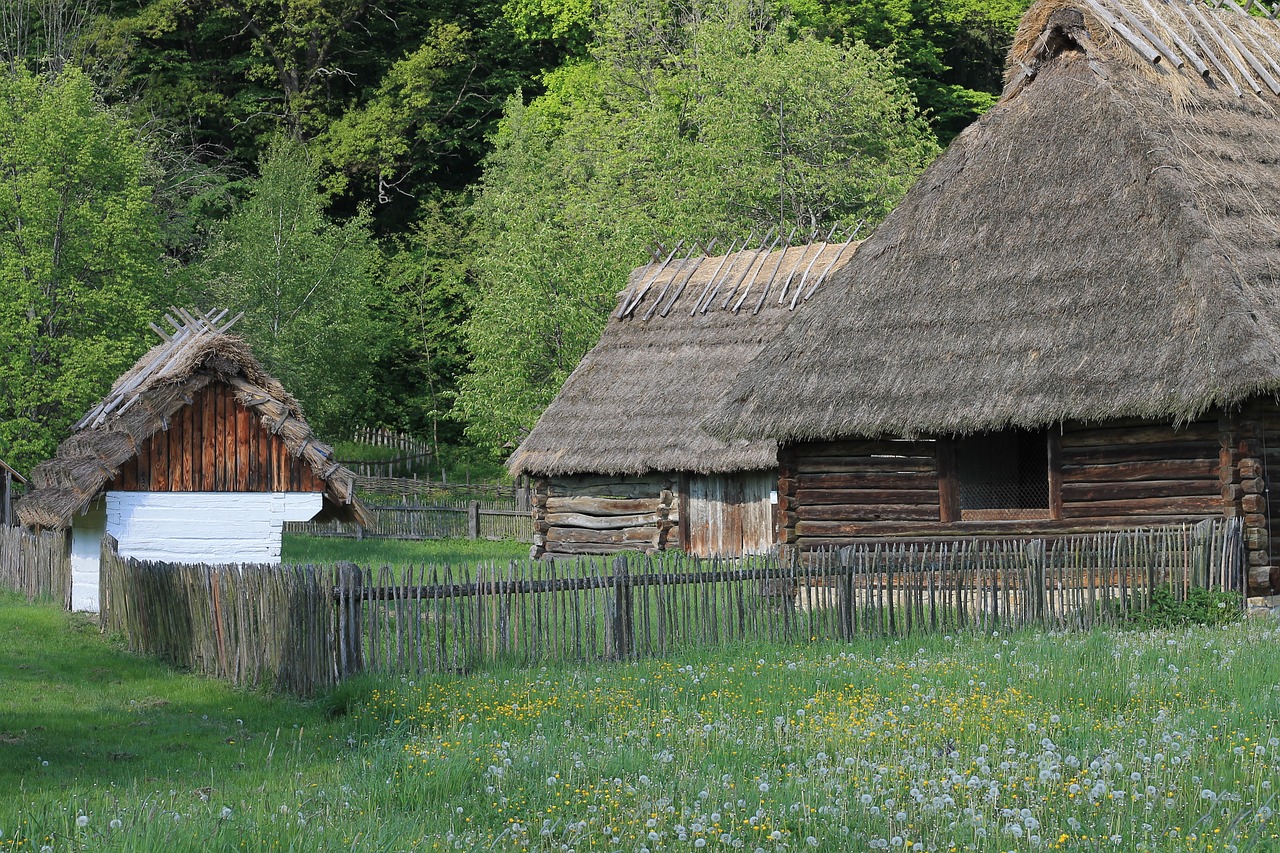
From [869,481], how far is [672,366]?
29.7ft

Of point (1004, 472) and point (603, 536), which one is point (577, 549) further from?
point (1004, 472)

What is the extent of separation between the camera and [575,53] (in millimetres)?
51594

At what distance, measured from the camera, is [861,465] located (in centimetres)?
1897

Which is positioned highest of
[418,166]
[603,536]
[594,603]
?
[418,166]

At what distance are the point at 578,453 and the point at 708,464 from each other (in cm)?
311

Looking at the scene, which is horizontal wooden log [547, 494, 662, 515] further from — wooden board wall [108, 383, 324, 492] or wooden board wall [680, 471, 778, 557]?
wooden board wall [108, 383, 324, 492]

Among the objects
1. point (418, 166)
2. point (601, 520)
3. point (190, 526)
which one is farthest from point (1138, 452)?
point (418, 166)

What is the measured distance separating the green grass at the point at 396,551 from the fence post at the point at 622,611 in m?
11.1

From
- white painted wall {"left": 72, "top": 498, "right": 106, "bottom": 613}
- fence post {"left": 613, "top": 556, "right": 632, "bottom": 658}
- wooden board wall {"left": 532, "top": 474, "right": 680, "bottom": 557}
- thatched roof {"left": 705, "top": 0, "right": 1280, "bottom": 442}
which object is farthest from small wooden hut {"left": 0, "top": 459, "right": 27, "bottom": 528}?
fence post {"left": 613, "top": 556, "right": 632, "bottom": 658}

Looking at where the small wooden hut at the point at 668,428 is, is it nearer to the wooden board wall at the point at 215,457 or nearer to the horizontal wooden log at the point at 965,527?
the horizontal wooden log at the point at 965,527

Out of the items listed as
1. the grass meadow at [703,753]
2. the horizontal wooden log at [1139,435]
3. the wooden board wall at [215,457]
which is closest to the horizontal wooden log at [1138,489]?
the horizontal wooden log at [1139,435]

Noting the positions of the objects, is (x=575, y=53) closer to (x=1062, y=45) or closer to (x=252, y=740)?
(x=1062, y=45)

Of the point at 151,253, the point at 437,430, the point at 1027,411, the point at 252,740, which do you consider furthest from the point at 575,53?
the point at 252,740

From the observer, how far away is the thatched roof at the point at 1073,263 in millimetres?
15742
